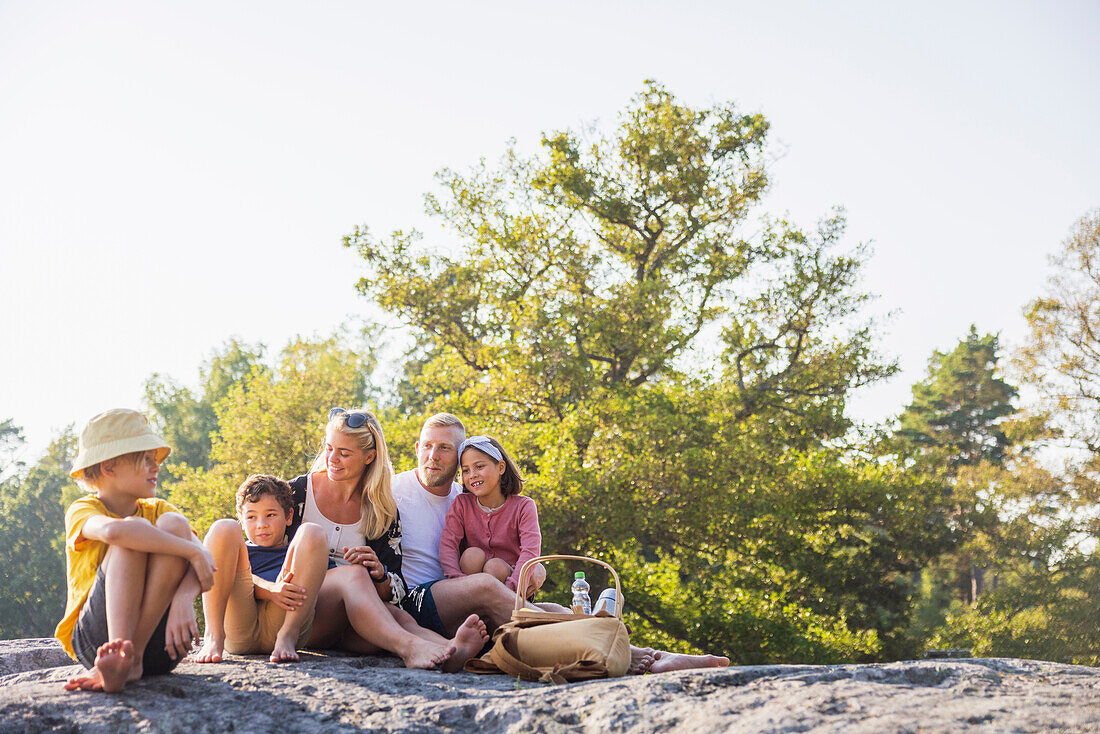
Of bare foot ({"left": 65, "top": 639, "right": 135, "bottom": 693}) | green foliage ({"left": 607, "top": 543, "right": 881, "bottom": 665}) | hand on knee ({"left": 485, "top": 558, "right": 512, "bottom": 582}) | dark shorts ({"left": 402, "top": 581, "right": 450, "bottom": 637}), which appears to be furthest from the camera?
green foliage ({"left": 607, "top": 543, "right": 881, "bottom": 665})

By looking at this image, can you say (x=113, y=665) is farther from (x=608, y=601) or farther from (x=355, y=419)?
(x=608, y=601)

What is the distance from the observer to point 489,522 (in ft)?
14.2

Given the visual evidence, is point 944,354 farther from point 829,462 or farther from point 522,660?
point 522,660

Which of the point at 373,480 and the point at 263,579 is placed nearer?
the point at 263,579

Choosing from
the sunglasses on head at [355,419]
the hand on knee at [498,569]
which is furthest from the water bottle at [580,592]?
the sunglasses on head at [355,419]

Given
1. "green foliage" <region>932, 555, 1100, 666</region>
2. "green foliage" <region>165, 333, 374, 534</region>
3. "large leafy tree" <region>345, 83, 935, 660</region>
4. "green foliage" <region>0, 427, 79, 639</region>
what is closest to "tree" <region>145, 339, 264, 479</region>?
"green foliage" <region>0, 427, 79, 639</region>

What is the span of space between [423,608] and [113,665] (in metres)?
1.56

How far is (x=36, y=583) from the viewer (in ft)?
73.4

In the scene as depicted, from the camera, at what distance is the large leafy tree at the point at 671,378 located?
10406 millimetres

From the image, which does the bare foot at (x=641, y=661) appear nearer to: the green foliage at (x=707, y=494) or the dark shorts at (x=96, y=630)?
the dark shorts at (x=96, y=630)

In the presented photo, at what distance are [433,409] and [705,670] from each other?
1013 centimetres

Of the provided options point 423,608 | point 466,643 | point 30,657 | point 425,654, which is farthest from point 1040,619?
point 30,657

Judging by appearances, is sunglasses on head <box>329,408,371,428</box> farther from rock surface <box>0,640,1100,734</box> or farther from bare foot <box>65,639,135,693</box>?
bare foot <box>65,639,135,693</box>

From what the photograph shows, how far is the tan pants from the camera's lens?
3479mm
